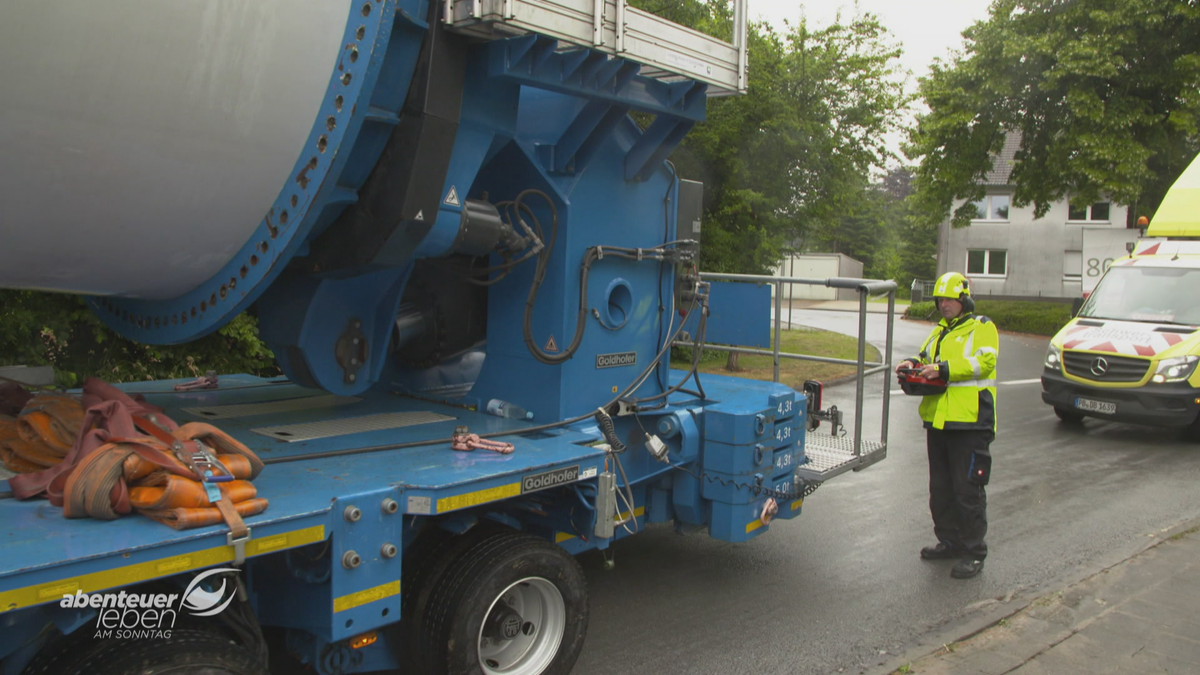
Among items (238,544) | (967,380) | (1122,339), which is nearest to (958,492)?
(967,380)

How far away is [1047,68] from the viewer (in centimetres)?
2114

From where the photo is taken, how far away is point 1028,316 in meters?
27.1

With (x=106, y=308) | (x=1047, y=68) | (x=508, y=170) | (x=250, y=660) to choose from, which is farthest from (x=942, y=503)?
(x=1047, y=68)

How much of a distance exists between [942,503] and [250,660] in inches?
186

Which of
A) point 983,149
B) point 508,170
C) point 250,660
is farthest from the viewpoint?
point 983,149

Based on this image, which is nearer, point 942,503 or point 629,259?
point 629,259

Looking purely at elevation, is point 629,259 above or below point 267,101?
below

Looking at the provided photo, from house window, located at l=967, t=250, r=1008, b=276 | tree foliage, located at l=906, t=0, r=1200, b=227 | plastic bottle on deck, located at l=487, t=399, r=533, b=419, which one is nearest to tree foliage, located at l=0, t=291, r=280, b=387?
plastic bottle on deck, located at l=487, t=399, r=533, b=419

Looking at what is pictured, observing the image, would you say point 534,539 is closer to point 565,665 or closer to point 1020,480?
point 565,665

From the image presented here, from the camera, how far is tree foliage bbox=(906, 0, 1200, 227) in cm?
1983

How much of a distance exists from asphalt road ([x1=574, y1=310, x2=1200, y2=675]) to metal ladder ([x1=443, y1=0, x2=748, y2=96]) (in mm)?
2858

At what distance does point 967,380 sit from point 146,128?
488 centimetres

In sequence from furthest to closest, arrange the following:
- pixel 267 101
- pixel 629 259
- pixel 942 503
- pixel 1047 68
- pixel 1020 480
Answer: pixel 1047 68, pixel 1020 480, pixel 942 503, pixel 629 259, pixel 267 101

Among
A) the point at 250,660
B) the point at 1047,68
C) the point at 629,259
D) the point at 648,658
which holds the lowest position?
the point at 648,658
